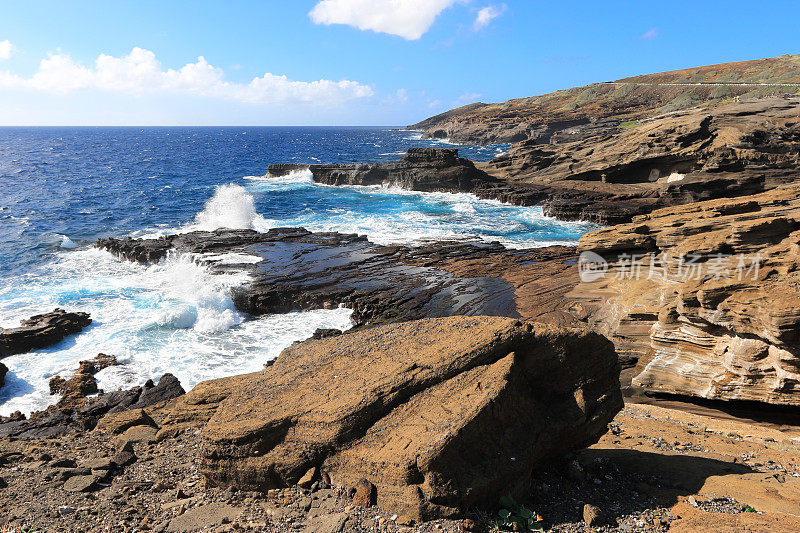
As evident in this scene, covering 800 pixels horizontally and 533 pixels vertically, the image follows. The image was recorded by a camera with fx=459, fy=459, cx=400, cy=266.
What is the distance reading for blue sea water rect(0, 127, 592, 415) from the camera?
58.5ft

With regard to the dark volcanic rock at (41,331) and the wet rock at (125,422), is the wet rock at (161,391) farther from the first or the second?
the dark volcanic rock at (41,331)

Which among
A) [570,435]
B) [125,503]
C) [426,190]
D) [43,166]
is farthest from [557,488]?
[43,166]

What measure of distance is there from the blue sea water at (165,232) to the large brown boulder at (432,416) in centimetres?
998

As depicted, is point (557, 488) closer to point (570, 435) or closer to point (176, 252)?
point (570, 435)

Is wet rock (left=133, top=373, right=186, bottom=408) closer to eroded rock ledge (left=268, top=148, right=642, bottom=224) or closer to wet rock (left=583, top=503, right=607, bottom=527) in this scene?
wet rock (left=583, top=503, right=607, bottom=527)

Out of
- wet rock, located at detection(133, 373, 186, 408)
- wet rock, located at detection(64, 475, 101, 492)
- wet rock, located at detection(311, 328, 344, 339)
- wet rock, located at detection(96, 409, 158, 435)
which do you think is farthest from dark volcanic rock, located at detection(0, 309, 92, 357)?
wet rock, located at detection(64, 475, 101, 492)

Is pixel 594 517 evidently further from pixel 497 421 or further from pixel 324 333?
pixel 324 333

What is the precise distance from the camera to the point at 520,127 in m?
128

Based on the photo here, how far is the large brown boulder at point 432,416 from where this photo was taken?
609cm
